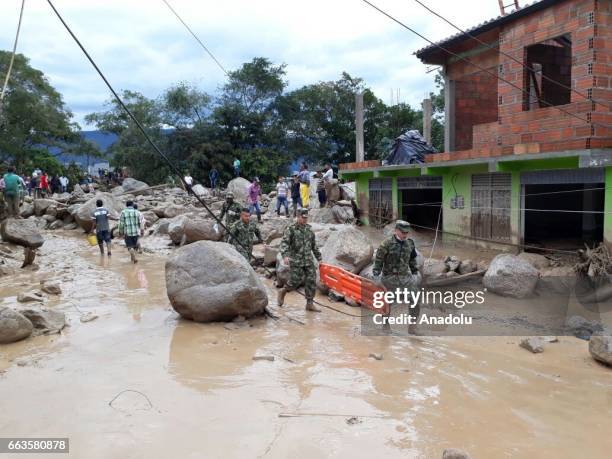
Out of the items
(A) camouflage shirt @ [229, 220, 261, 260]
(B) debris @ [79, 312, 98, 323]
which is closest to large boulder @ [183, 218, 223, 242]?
(A) camouflage shirt @ [229, 220, 261, 260]

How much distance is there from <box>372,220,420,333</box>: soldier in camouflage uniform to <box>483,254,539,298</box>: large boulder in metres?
2.56

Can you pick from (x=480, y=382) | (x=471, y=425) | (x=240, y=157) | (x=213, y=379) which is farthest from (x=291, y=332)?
(x=240, y=157)

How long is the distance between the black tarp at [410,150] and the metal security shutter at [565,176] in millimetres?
3440

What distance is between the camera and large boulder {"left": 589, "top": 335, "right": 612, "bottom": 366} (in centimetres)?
570

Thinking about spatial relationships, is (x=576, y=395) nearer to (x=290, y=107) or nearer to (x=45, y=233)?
(x=45, y=233)

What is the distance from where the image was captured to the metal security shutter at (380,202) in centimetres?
1522

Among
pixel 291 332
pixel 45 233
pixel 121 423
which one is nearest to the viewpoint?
pixel 121 423

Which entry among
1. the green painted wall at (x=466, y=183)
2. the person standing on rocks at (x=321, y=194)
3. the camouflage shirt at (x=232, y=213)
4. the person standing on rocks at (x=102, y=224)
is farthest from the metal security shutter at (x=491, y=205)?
the person standing on rocks at (x=102, y=224)

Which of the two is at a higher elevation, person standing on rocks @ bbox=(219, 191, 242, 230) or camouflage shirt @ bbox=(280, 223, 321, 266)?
person standing on rocks @ bbox=(219, 191, 242, 230)

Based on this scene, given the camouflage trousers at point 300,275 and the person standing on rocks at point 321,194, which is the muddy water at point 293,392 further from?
the person standing on rocks at point 321,194

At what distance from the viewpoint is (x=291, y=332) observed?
6.87 m

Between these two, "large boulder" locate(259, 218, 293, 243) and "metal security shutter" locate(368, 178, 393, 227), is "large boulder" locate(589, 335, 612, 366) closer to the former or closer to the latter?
"large boulder" locate(259, 218, 293, 243)

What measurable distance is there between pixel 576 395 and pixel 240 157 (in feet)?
77.7

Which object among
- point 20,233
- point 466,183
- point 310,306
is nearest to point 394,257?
point 310,306
